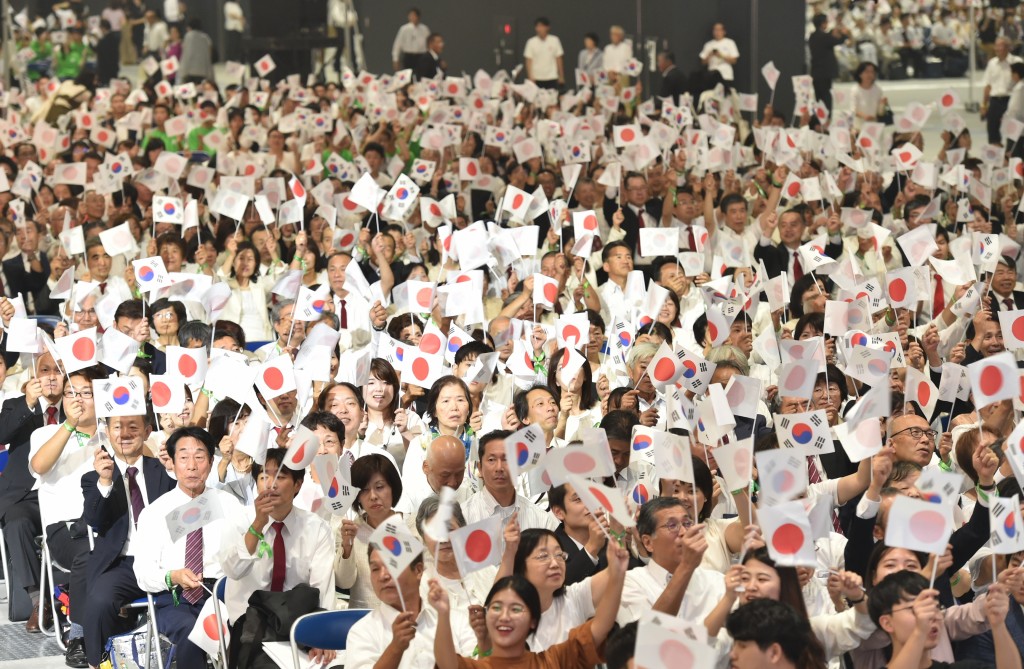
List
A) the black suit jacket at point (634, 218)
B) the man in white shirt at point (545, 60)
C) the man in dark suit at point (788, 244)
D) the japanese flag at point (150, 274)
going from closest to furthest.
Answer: the japanese flag at point (150, 274) < the man in dark suit at point (788, 244) < the black suit jacket at point (634, 218) < the man in white shirt at point (545, 60)

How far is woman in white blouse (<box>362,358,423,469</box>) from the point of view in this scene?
A: 7.28 metres

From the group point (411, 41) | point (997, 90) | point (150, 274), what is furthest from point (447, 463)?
point (411, 41)

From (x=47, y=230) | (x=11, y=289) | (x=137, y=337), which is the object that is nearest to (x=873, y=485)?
(x=137, y=337)

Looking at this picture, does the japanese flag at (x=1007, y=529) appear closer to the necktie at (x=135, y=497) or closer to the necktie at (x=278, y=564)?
the necktie at (x=278, y=564)

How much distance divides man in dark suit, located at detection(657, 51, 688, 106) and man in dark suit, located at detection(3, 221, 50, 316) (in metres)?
9.77

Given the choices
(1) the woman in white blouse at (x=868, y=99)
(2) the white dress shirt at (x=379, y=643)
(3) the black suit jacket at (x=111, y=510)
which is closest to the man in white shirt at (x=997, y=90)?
(1) the woman in white blouse at (x=868, y=99)

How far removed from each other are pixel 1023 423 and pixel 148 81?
1599 cm

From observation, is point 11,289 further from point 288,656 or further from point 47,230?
point 288,656

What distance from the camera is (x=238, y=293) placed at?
10547 millimetres

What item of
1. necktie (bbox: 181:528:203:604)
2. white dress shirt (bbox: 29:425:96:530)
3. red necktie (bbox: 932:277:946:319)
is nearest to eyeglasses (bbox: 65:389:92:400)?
white dress shirt (bbox: 29:425:96:530)

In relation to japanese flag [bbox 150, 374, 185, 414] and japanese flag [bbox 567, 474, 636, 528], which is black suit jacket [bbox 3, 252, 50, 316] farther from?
japanese flag [bbox 567, 474, 636, 528]

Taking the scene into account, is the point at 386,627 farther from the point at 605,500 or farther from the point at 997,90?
the point at 997,90

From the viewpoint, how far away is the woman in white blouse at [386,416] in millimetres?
7281

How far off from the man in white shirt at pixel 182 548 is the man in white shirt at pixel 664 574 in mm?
1633
